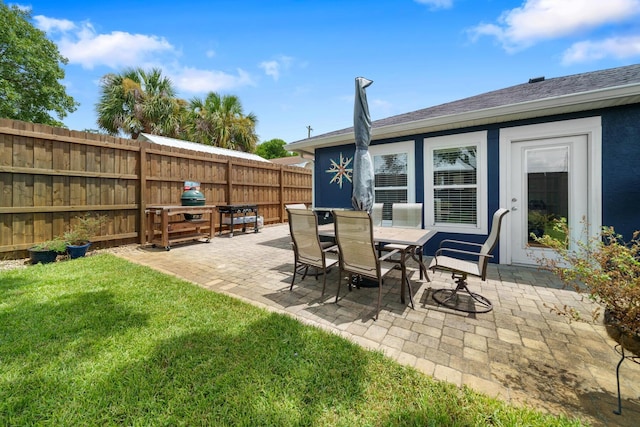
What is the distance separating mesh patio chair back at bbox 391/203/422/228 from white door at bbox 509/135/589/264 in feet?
5.13

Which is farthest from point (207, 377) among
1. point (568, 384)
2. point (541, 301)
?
point (541, 301)

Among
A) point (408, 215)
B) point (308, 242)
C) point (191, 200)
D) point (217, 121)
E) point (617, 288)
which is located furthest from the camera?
point (217, 121)

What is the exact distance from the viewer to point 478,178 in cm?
462

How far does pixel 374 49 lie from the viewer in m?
6.29

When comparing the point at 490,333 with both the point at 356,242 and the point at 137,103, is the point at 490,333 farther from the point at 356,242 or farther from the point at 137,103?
the point at 137,103

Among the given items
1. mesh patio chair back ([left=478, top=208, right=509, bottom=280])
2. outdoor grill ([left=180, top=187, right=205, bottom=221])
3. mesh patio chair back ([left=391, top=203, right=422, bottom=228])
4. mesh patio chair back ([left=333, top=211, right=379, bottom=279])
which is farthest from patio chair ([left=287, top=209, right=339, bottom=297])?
outdoor grill ([left=180, top=187, right=205, bottom=221])

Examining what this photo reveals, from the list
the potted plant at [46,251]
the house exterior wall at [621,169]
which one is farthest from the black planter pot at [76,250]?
the house exterior wall at [621,169]

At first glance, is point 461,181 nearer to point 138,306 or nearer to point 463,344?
point 463,344

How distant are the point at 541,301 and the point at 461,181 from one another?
2.54 meters

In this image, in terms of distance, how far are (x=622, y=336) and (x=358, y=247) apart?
1.84m

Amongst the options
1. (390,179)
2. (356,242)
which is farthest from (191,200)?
(356,242)

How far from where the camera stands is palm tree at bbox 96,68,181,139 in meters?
11.8

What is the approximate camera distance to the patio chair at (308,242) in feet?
9.83

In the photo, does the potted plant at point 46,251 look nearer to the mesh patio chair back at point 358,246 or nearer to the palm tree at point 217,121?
the mesh patio chair back at point 358,246
